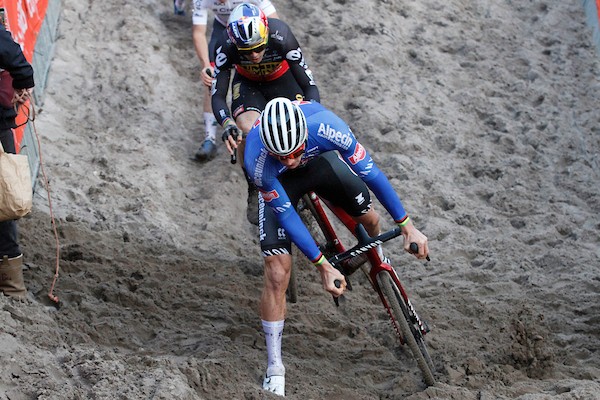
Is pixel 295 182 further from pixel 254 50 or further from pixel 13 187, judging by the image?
pixel 13 187

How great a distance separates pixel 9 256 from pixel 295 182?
2.13 meters

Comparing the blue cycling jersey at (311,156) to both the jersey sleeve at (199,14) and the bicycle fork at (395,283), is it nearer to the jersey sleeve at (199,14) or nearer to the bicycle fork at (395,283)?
the bicycle fork at (395,283)

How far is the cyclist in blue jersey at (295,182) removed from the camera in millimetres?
Answer: 5250

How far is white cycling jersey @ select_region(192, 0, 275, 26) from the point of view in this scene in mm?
8547

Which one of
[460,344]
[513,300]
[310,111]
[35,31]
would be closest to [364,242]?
[310,111]

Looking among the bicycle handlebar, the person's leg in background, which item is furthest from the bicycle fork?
the person's leg in background

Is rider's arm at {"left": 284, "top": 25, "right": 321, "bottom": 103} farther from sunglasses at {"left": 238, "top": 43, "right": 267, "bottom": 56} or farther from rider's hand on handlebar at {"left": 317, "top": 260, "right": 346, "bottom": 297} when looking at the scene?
rider's hand on handlebar at {"left": 317, "top": 260, "right": 346, "bottom": 297}

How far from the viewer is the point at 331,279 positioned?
17.0ft

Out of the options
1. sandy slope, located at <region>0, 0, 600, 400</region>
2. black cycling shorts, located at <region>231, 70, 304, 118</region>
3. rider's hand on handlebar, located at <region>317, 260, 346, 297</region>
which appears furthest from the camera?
black cycling shorts, located at <region>231, 70, 304, 118</region>

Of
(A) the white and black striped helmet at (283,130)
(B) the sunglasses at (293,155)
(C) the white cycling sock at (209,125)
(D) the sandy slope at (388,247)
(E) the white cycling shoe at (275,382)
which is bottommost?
(C) the white cycling sock at (209,125)

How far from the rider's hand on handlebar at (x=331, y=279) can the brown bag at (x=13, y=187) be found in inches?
82.3

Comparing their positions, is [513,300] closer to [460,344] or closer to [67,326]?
[460,344]

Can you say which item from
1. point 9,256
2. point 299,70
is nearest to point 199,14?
point 299,70

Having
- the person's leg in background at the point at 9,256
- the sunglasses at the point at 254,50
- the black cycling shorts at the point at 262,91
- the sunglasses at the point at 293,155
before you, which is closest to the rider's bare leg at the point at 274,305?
the sunglasses at the point at 293,155
